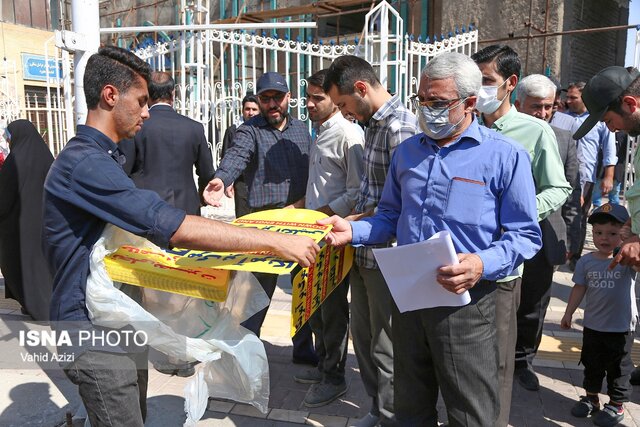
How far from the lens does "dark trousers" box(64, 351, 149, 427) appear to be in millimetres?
1912

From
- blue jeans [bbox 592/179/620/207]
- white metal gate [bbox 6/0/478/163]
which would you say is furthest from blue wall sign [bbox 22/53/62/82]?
blue jeans [bbox 592/179/620/207]

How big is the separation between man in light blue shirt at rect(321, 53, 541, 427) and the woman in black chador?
3.88m

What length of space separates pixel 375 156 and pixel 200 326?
1.24 meters

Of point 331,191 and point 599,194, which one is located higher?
point 331,191

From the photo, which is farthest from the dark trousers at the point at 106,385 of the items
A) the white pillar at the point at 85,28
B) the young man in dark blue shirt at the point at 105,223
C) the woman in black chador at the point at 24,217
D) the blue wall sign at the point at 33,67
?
the blue wall sign at the point at 33,67

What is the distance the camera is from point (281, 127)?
13.2 feet

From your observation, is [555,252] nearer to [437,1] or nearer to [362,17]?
[437,1]

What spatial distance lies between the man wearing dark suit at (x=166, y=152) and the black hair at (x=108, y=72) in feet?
6.24

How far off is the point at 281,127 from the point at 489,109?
156 cm

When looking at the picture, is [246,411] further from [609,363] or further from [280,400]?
[609,363]

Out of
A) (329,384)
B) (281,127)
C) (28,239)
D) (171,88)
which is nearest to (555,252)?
(329,384)

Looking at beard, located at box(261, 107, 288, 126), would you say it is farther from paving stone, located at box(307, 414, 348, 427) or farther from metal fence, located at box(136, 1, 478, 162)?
metal fence, located at box(136, 1, 478, 162)

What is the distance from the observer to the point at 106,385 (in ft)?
6.28

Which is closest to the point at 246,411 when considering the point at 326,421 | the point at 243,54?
the point at 326,421
